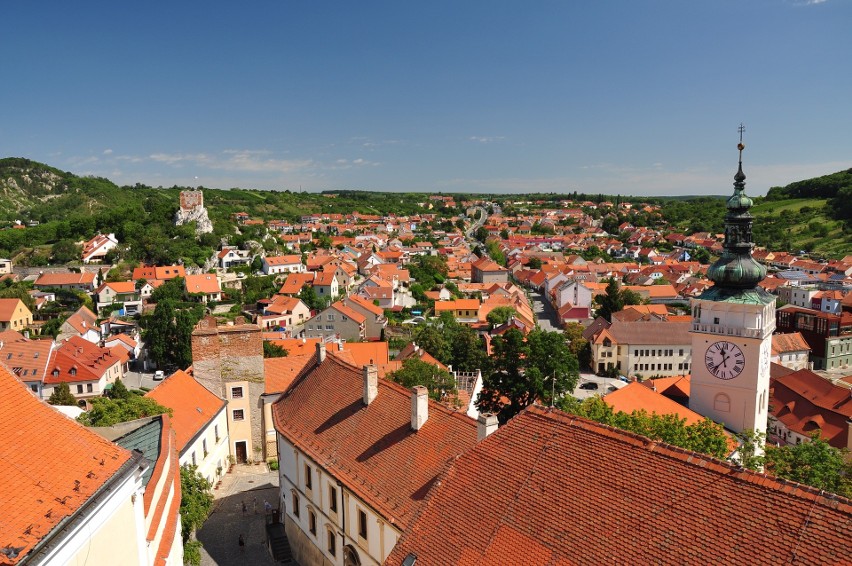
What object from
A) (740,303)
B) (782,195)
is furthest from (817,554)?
(782,195)

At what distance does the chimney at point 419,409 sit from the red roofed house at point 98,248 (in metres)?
101

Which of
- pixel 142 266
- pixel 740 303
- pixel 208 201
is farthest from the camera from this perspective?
pixel 208 201

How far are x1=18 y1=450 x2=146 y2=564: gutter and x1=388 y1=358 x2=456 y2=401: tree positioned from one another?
20732mm

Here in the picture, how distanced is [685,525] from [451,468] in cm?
524

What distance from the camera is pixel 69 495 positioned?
7.63 meters

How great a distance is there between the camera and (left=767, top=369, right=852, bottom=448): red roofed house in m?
36.7

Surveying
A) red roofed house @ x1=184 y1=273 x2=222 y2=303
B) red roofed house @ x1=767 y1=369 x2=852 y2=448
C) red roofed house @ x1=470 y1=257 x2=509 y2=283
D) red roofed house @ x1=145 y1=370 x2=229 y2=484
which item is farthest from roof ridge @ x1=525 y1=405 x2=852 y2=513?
red roofed house @ x1=470 y1=257 x2=509 y2=283

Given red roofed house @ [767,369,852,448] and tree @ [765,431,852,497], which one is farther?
red roofed house @ [767,369,852,448]

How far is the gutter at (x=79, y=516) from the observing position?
6.58 m

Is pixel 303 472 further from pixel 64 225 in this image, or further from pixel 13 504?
pixel 64 225

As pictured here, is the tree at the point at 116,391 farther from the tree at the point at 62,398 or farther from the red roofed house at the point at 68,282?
the red roofed house at the point at 68,282

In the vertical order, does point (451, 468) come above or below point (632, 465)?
below

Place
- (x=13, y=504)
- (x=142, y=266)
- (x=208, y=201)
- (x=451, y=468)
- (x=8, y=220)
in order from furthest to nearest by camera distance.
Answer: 1. (x=208, y=201)
2. (x=8, y=220)
3. (x=142, y=266)
4. (x=451, y=468)
5. (x=13, y=504)

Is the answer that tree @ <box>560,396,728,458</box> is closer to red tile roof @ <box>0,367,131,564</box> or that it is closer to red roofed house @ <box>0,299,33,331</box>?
red tile roof @ <box>0,367,131,564</box>
